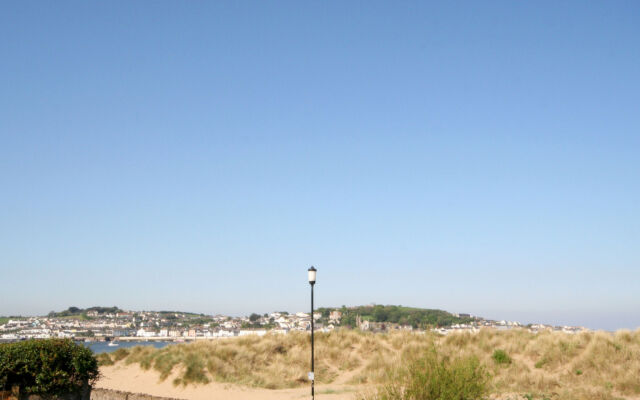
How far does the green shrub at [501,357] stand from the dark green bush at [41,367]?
16197 millimetres

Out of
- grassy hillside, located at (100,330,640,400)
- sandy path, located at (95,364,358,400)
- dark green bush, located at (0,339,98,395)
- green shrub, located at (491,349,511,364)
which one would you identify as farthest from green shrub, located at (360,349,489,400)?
green shrub, located at (491,349,511,364)

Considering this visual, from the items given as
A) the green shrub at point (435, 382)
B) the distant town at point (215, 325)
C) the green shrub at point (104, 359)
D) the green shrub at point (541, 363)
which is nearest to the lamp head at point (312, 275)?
the green shrub at point (435, 382)

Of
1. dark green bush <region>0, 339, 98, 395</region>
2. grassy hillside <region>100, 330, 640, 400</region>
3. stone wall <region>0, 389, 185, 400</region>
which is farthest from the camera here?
grassy hillside <region>100, 330, 640, 400</region>

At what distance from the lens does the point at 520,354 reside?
23547mm

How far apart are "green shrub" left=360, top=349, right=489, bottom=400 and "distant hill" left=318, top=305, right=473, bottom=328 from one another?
171 feet

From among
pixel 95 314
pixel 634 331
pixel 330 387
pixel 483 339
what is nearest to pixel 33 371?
pixel 330 387

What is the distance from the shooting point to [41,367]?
12.5 metres

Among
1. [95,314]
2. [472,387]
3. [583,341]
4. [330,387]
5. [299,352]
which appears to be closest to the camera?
[472,387]

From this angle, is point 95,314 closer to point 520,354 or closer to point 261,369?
point 261,369

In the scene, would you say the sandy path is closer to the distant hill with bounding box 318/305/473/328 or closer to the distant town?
the distant town

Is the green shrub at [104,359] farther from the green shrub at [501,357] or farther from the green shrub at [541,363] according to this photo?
the green shrub at [541,363]

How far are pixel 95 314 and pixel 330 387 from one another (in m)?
109

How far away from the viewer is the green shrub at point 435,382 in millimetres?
10797

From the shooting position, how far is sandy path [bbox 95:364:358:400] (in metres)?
19.1
